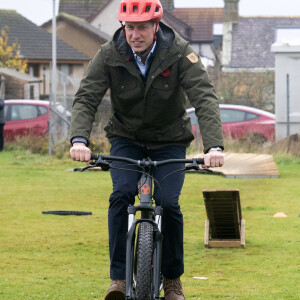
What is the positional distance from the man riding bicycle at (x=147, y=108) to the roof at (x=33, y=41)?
178ft

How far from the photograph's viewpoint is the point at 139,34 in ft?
19.0

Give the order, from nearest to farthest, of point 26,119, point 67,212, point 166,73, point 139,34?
1. point 139,34
2. point 166,73
3. point 67,212
4. point 26,119

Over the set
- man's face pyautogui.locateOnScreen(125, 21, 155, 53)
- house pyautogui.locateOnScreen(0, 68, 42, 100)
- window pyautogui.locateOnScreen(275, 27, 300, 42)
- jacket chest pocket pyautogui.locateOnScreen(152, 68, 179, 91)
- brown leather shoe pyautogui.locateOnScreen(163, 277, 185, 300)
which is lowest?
brown leather shoe pyautogui.locateOnScreen(163, 277, 185, 300)

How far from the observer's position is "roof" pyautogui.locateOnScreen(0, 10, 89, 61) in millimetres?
61438

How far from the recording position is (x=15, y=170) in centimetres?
2020

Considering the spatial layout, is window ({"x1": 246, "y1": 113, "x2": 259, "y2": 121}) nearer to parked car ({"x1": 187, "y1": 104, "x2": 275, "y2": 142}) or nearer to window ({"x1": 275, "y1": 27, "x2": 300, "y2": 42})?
parked car ({"x1": 187, "y1": 104, "x2": 275, "y2": 142})

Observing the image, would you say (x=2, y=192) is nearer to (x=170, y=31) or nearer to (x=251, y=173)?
(x=251, y=173)

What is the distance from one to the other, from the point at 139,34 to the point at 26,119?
795 inches

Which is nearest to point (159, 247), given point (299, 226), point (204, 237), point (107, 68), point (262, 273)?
point (107, 68)

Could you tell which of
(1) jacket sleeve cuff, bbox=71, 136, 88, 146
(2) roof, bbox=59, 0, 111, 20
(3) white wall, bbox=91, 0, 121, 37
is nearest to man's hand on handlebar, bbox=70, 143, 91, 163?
(1) jacket sleeve cuff, bbox=71, 136, 88, 146

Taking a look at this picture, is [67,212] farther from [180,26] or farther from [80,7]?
[80,7]

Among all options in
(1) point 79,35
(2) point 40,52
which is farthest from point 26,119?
(1) point 79,35

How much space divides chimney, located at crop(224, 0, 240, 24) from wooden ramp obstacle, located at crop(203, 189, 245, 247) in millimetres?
49622

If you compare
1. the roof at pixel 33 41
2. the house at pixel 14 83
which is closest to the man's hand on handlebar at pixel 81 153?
the house at pixel 14 83
